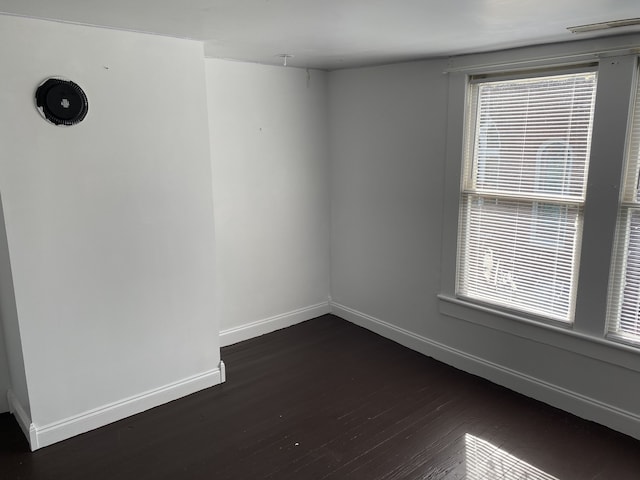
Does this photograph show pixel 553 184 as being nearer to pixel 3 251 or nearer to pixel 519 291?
pixel 519 291

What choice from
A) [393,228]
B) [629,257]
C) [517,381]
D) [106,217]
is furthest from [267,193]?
[629,257]

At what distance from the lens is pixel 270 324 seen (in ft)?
14.1

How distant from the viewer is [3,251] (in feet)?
8.71

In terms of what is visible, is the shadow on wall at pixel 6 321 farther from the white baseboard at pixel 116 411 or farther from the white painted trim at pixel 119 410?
the white painted trim at pixel 119 410

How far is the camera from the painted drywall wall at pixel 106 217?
8.29 feet

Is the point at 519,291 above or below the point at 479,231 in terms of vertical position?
below

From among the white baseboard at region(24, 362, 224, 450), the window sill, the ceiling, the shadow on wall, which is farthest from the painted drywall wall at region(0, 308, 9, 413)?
the window sill

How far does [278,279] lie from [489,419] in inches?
82.6

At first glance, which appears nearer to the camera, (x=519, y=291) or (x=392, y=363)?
(x=519, y=291)

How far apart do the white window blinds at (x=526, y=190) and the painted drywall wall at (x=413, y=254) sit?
0.65 feet

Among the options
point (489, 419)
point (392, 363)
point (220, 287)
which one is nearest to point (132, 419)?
point (220, 287)

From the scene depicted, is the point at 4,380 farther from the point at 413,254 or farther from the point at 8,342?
the point at 413,254

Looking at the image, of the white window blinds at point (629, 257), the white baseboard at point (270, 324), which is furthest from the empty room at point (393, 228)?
the white baseboard at point (270, 324)

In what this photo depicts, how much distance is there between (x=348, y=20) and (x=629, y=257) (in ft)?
6.66
